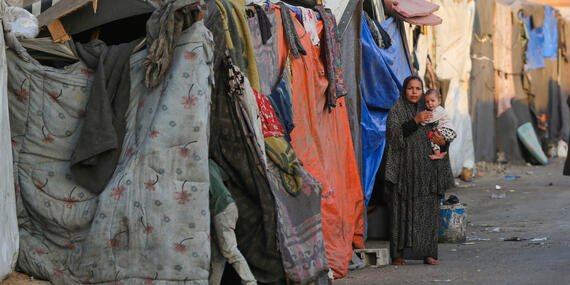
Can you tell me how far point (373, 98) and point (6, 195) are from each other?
4.69 metres

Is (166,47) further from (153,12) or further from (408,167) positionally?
(408,167)

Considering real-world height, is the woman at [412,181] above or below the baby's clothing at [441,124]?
below

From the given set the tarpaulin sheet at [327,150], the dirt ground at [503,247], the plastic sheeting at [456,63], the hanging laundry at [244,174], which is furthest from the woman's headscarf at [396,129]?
the plastic sheeting at [456,63]

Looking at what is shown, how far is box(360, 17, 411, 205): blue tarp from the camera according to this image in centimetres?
839

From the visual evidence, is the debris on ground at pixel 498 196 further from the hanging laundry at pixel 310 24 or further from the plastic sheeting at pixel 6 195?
the plastic sheeting at pixel 6 195

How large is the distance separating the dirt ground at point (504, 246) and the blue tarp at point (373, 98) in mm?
1058

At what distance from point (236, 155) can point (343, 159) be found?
2.42 metres

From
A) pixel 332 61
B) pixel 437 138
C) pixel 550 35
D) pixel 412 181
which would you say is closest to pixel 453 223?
pixel 412 181

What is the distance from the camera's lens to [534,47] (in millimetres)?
20703

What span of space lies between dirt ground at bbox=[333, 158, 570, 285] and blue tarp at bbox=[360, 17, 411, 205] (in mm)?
1058

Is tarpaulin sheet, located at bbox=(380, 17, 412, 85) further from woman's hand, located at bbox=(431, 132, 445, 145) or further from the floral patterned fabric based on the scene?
the floral patterned fabric

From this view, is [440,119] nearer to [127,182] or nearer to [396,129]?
[396,129]

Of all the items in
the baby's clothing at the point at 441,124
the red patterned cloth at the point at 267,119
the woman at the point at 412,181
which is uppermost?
the red patterned cloth at the point at 267,119

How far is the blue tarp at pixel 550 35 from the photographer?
21.3m
